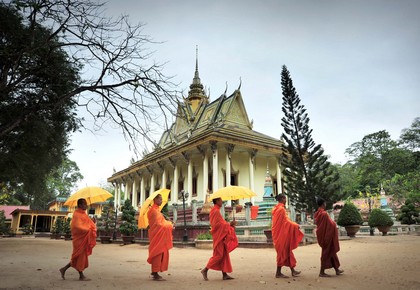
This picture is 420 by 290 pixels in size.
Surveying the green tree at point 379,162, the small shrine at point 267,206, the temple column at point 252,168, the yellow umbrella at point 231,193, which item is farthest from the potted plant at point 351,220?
the green tree at point 379,162

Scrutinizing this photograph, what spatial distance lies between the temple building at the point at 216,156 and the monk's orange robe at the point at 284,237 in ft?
40.3

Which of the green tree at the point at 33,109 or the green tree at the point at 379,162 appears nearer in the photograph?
the green tree at the point at 33,109

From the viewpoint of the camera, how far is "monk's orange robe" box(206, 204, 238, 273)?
5.24m

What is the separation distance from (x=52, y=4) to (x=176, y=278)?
177 inches

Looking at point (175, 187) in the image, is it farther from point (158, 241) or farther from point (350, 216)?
point (158, 241)

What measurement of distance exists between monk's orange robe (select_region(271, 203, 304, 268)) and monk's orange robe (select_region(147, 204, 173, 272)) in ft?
5.77

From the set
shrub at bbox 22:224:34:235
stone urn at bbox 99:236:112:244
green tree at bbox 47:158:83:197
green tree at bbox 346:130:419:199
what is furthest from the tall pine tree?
green tree at bbox 47:158:83:197

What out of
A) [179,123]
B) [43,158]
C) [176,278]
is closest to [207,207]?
[43,158]

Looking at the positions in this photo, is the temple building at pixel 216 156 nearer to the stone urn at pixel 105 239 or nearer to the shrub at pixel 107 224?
the shrub at pixel 107 224

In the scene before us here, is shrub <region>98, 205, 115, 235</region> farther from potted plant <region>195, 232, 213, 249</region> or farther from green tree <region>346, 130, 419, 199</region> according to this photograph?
green tree <region>346, 130, 419, 199</region>

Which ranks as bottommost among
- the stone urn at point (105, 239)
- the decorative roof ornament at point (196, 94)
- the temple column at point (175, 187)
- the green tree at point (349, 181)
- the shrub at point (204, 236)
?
the stone urn at point (105, 239)

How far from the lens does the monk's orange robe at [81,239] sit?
5.27 m

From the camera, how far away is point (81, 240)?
5.40m

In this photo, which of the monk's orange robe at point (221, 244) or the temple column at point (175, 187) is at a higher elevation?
the temple column at point (175, 187)
